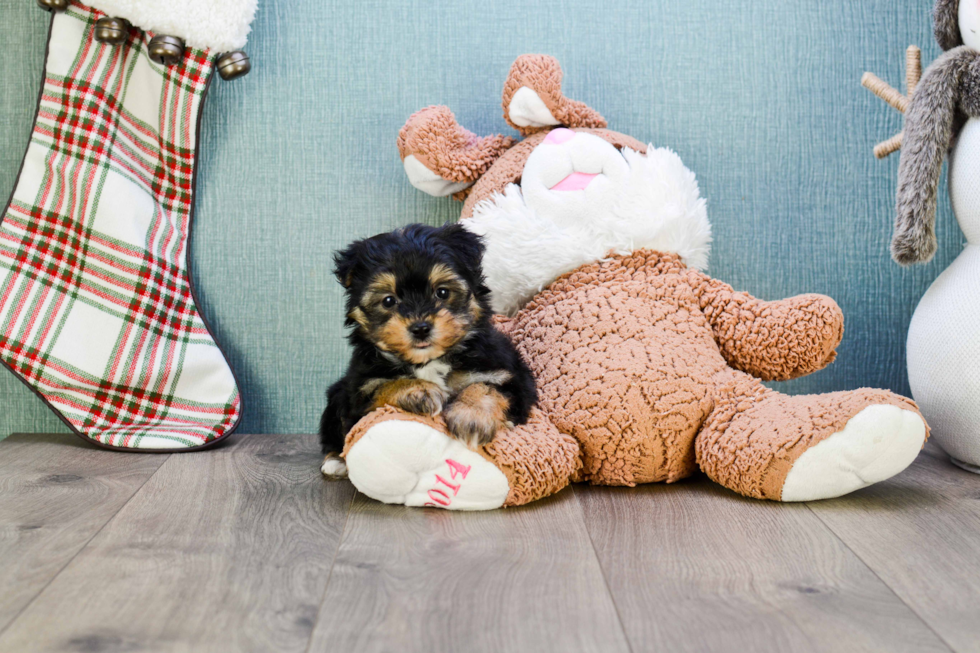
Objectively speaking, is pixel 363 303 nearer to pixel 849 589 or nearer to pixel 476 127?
pixel 476 127

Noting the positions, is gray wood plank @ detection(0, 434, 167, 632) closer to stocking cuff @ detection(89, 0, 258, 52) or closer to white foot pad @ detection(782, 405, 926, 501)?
stocking cuff @ detection(89, 0, 258, 52)


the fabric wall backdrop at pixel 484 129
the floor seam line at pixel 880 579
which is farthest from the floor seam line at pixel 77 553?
the floor seam line at pixel 880 579

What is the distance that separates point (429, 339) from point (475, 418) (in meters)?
0.19

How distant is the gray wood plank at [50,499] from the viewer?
4.58 feet

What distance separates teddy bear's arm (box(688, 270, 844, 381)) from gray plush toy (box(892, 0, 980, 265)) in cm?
25

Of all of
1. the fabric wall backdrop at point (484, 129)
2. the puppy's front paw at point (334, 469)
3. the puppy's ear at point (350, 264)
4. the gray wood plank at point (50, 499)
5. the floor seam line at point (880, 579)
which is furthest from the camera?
the fabric wall backdrop at point (484, 129)

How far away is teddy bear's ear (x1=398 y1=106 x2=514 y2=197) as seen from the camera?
215 centimetres

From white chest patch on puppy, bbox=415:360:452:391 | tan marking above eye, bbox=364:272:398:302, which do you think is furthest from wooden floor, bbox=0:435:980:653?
tan marking above eye, bbox=364:272:398:302

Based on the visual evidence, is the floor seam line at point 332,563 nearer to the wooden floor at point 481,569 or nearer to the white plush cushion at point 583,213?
the wooden floor at point 481,569

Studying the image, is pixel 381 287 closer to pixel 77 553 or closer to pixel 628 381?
pixel 628 381

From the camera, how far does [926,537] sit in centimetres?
156

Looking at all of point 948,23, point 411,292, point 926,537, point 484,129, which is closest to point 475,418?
point 411,292

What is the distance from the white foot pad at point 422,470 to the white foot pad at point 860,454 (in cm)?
64

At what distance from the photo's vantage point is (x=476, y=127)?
2.41 m
